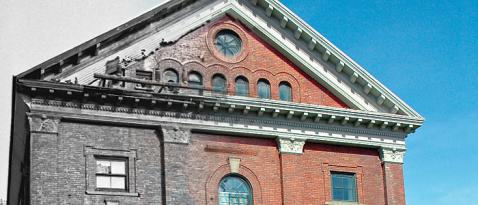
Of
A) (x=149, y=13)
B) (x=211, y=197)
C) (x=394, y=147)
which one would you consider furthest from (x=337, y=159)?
(x=149, y=13)

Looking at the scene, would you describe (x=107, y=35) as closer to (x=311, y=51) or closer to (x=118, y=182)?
(x=118, y=182)

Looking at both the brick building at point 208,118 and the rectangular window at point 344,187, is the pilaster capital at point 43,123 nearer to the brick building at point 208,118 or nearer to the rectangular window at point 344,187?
the brick building at point 208,118

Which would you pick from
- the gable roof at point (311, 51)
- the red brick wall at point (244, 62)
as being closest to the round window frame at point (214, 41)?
the red brick wall at point (244, 62)

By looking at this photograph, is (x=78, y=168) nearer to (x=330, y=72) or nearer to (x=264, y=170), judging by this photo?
(x=264, y=170)

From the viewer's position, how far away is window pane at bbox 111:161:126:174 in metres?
35.9

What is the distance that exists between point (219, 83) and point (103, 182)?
6.01 m

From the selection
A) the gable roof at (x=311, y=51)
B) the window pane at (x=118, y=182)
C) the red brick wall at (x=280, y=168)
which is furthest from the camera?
the gable roof at (x=311, y=51)

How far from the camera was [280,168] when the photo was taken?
3866 cm

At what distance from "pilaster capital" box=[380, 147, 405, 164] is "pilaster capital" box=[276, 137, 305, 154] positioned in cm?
338

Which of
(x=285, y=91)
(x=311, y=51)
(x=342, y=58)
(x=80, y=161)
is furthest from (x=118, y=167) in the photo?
(x=342, y=58)

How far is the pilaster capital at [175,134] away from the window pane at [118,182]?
6.76ft

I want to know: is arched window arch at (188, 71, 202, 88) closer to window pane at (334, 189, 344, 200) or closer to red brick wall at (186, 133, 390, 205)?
red brick wall at (186, 133, 390, 205)

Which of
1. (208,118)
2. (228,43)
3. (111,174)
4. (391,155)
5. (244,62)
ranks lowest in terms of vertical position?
(111,174)

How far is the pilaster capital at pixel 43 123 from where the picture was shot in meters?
34.8
